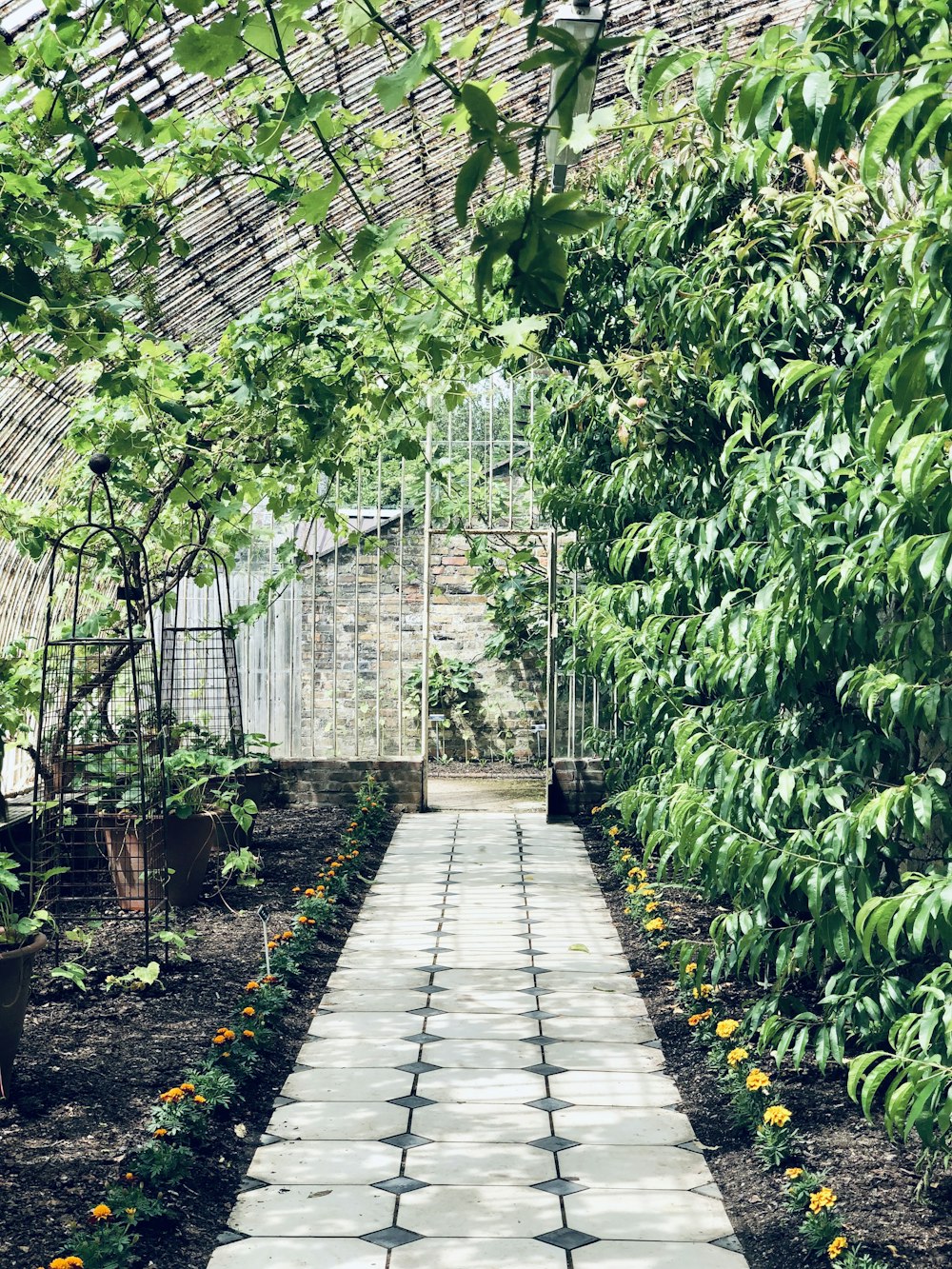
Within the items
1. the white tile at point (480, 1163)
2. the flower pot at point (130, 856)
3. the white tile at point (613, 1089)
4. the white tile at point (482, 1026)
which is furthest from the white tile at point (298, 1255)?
the flower pot at point (130, 856)

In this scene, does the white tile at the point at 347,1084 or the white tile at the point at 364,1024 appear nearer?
the white tile at the point at 347,1084

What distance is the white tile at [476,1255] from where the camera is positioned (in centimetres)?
271

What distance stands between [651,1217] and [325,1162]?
33.4 inches

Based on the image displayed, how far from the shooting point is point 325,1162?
3254 mm

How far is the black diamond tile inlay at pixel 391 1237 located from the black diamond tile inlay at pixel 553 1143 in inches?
22.7

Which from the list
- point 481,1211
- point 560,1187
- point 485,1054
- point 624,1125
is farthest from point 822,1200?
point 485,1054

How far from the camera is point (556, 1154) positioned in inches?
130

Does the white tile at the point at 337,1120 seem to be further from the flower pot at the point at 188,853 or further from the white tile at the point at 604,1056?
the flower pot at the point at 188,853

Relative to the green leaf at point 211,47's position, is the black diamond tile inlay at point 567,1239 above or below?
below

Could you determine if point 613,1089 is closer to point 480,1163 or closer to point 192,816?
point 480,1163

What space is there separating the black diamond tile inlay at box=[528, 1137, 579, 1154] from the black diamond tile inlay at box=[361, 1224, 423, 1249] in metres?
0.58

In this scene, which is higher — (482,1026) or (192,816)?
(192,816)

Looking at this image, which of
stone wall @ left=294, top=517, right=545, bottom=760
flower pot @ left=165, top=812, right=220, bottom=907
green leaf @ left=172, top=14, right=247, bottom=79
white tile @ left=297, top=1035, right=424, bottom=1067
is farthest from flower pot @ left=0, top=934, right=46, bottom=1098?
stone wall @ left=294, top=517, right=545, bottom=760

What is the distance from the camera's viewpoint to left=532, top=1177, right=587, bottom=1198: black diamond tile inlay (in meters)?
3.07
